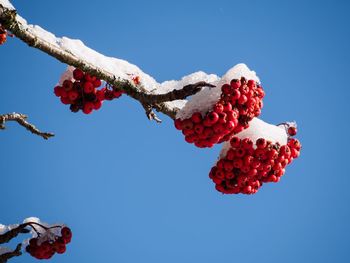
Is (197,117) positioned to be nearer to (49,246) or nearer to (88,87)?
(88,87)

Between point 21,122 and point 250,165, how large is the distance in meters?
4.12

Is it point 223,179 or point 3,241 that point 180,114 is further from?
point 3,241

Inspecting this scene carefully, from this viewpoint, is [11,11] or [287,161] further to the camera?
[287,161]

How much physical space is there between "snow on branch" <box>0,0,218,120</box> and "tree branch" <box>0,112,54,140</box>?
232 cm

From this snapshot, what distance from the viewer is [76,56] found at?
3.61m

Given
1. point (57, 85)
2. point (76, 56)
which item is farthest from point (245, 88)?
point (57, 85)

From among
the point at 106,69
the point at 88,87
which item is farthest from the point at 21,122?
the point at 106,69

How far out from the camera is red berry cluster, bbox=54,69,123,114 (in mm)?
4414

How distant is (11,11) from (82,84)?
1.45 m

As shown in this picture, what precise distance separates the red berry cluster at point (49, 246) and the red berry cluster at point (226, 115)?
9.76ft

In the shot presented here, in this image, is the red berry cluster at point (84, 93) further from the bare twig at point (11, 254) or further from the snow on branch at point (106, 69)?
the bare twig at point (11, 254)

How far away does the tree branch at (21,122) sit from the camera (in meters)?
5.54

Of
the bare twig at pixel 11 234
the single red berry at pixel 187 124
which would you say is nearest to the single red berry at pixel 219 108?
the single red berry at pixel 187 124

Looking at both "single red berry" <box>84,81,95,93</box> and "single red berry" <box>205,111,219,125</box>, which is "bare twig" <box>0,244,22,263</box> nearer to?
"single red berry" <box>84,81,95,93</box>
